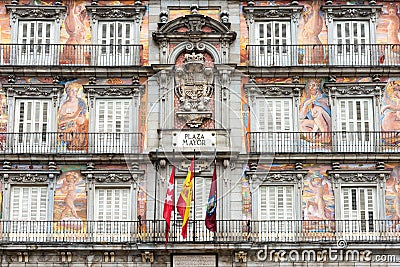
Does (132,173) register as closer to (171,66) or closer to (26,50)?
(171,66)

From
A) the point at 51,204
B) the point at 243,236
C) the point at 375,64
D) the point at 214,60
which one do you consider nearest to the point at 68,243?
the point at 51,204

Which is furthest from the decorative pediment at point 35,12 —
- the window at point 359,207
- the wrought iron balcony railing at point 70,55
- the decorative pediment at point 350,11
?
the window at point 359,207

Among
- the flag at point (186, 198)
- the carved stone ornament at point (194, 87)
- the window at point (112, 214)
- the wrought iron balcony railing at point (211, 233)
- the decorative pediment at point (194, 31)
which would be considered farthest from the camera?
the decorative pediment at point (194, 31)

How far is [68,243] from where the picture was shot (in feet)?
104

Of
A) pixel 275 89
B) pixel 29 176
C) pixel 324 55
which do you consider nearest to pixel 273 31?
pixel 324 55

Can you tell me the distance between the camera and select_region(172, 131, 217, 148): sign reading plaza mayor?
3303cm

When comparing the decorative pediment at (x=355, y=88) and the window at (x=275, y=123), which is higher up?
the decorative pediment at (x=355, y=88)

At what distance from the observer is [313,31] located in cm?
3466

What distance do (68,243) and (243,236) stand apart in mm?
6356

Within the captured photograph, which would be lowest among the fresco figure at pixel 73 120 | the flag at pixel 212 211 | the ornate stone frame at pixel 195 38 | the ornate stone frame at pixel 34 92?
the flag at pixel 212 211

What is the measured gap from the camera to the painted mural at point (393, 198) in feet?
107

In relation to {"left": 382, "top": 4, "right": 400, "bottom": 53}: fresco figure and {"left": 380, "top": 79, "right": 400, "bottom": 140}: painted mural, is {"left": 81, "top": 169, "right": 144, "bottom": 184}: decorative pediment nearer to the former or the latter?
{"left": 380, "top": 79, "right": 400, "bottom": 140}: painted mural

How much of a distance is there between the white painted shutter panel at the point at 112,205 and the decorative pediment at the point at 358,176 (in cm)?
770

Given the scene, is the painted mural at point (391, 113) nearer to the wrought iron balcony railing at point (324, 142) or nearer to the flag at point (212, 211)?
the wrought iron balcony railing at point (324, 142)
